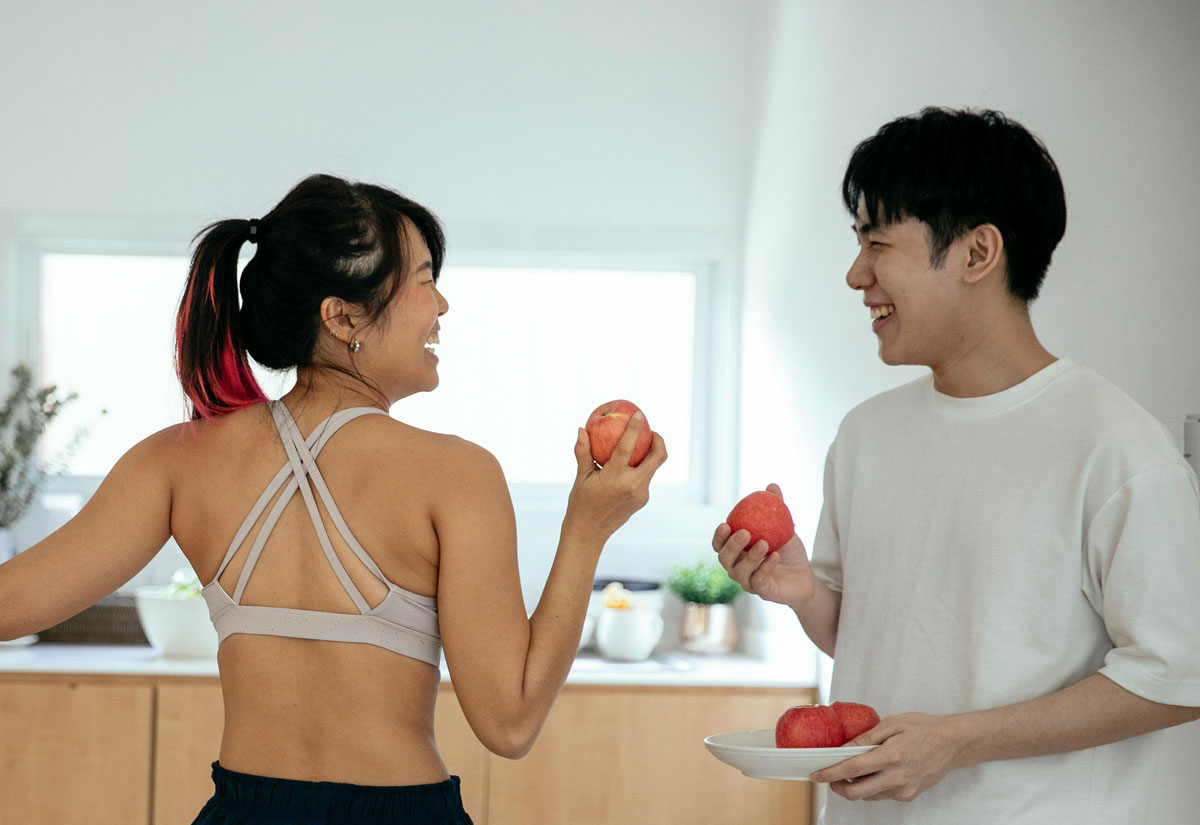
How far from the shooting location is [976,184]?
1.51 m

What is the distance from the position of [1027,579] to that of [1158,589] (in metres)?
0.16

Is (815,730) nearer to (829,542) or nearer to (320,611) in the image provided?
(829,542)

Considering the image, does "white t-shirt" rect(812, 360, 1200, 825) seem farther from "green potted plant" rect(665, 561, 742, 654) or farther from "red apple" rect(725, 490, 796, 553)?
"green potted plant" rect(665, 561, 742, 654)

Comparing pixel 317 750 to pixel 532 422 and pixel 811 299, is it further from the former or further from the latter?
pixel 532 422

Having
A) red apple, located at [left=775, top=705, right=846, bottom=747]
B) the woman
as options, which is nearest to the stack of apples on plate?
red apple, located at [left=775, top=705, right=846, bottom=747]

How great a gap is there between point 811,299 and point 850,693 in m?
1.51

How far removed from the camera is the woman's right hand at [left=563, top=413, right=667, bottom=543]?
1.28 metres

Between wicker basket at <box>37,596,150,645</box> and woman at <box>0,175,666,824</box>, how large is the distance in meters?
2.15

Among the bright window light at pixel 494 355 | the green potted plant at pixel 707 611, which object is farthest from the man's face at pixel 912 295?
the bright window light at pixel 494 355

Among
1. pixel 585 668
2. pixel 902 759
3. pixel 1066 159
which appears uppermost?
pixel 1066 159

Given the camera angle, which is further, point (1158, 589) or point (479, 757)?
point (479, 757)

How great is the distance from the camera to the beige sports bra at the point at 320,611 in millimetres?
1246

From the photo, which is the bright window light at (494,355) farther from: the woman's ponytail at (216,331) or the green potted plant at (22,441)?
the woman's ponytail at (216,331)

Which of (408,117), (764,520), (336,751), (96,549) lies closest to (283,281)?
(96,549)
